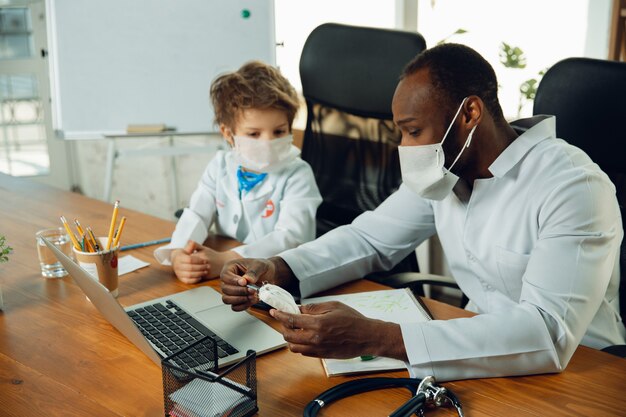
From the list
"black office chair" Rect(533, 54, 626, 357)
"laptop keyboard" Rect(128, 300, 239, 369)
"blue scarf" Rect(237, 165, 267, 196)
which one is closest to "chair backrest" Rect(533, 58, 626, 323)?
"black office chair" Rect(533, 54, 626, 357)

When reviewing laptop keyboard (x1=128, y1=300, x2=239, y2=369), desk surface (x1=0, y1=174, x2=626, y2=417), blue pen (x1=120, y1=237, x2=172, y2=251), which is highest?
blue pen (x1=120, y1=237, x2=172, y2=251)

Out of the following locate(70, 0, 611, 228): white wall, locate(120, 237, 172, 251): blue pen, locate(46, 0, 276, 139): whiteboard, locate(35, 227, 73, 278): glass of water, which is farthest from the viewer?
locate(46, 0, 276, 139): whiteboard

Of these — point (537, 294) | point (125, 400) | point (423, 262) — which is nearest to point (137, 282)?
point (125, 400)

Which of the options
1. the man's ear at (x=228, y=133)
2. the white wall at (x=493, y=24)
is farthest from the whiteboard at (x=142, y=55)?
the man's ear at (x=228, y=133)

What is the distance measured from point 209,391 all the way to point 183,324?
1.01 feet

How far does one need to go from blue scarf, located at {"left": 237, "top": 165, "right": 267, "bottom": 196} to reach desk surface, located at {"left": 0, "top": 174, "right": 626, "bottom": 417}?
1.59 feet

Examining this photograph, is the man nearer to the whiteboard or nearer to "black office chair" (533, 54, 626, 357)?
"black office chair" (533, 54, 626, 357)

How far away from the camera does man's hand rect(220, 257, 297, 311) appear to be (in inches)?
50.8

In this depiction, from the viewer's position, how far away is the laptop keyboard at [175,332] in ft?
3.68

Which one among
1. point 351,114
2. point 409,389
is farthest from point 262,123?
point 409,389

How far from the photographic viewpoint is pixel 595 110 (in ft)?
4.88

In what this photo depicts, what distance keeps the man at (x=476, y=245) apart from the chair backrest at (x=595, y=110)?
0.19 metres

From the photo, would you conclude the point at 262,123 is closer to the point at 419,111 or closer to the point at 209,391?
the point at 419,111

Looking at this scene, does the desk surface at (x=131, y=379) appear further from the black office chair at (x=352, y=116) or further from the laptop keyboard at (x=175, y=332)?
the black office chair at (x=352, y=116)
